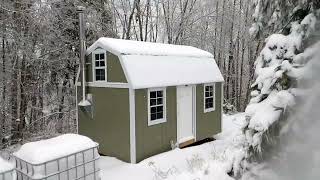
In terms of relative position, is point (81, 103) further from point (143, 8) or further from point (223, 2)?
point (223, 2)

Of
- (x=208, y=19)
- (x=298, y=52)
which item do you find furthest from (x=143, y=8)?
(x=298, y=52)

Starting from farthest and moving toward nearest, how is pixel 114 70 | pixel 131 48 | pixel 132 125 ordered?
pixel 131 48 < pixel 114 70 < pixel 132 125

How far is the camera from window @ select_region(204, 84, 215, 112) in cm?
1101

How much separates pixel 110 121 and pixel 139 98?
122cm

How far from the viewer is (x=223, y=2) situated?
1850 cm

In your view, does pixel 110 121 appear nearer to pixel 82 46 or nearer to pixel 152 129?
pixel 152 129

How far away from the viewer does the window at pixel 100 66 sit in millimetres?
9008

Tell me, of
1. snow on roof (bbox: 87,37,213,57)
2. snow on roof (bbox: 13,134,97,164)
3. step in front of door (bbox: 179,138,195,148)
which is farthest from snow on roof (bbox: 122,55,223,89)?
snow on roof (bbox: 13,134,97,164)

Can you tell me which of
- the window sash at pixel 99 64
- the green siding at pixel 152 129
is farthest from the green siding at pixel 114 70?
the green siding at pixel 152 129

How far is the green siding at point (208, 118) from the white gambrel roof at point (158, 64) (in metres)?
0.47

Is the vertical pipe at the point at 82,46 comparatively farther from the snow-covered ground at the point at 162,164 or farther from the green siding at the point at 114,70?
the snow-covered ground at the point at 162,164

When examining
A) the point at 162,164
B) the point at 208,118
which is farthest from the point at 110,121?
the point at 208,118

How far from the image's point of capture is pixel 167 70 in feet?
31.0

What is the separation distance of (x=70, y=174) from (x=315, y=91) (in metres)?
3.77
